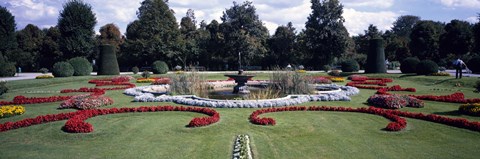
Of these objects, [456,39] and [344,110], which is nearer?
[344,110]

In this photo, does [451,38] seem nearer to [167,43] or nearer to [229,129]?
[167,43]

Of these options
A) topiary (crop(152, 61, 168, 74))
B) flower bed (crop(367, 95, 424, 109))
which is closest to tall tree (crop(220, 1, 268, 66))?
topiary (crop(152, 61, 168, 74))

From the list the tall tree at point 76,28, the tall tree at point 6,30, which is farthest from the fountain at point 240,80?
the tall tree at point 6,30

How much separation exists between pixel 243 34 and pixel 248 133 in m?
33.3

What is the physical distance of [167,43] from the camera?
44812 millimetres

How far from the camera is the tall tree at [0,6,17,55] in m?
37.5

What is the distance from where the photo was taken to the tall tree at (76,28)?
40.7 metres

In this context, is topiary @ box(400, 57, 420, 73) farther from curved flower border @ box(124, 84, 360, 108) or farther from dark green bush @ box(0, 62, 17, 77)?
dark green bush @ box(0, 62, 17, 77)

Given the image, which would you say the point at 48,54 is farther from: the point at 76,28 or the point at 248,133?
the point at 248,133

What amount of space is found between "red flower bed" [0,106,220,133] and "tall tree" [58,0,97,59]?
109 feet

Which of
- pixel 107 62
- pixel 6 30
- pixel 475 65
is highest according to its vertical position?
pixel 6 30

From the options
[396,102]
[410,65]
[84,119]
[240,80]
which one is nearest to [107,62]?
[240,80]

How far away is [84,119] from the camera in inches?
425

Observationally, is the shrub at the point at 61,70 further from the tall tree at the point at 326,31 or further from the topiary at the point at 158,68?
the tall tree at the point at 326,31
